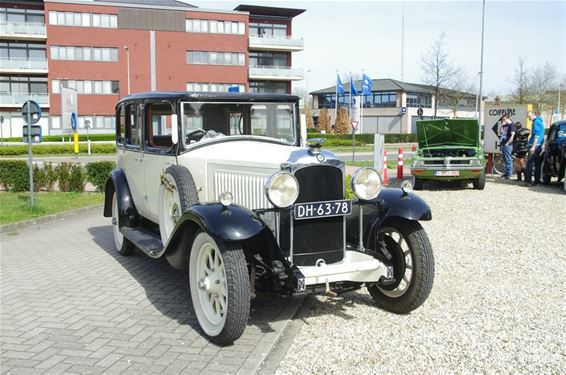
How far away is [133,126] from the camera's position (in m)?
7.05

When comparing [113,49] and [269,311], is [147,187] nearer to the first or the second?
[269,311]

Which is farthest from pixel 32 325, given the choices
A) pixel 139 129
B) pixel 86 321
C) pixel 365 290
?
pixel 365 290

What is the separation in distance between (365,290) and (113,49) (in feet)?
159

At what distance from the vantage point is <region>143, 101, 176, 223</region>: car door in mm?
6074

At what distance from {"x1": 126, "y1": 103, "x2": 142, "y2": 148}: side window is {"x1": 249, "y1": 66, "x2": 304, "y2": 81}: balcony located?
1898 inches

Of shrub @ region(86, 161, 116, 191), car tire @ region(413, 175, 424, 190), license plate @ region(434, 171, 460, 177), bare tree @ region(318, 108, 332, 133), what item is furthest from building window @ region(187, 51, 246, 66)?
license plate @ region(434, 171, 460, 177)

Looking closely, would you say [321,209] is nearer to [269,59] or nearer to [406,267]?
[406,267]

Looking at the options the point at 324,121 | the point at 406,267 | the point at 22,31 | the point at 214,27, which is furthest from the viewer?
the point at 324,121

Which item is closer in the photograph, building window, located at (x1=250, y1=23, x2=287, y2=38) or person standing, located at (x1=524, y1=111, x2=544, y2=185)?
person standing, located at (x1=524, y1=111, x2=544, y2=185)

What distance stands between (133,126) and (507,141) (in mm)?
11335

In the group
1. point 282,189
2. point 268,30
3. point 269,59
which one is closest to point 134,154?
point 282,189

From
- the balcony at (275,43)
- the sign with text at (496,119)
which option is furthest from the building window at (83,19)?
the sign with text at (496,119)

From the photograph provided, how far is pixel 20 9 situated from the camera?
49.3 meters

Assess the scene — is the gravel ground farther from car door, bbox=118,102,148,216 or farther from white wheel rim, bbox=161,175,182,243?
car door, bbox=118,102,148,216
